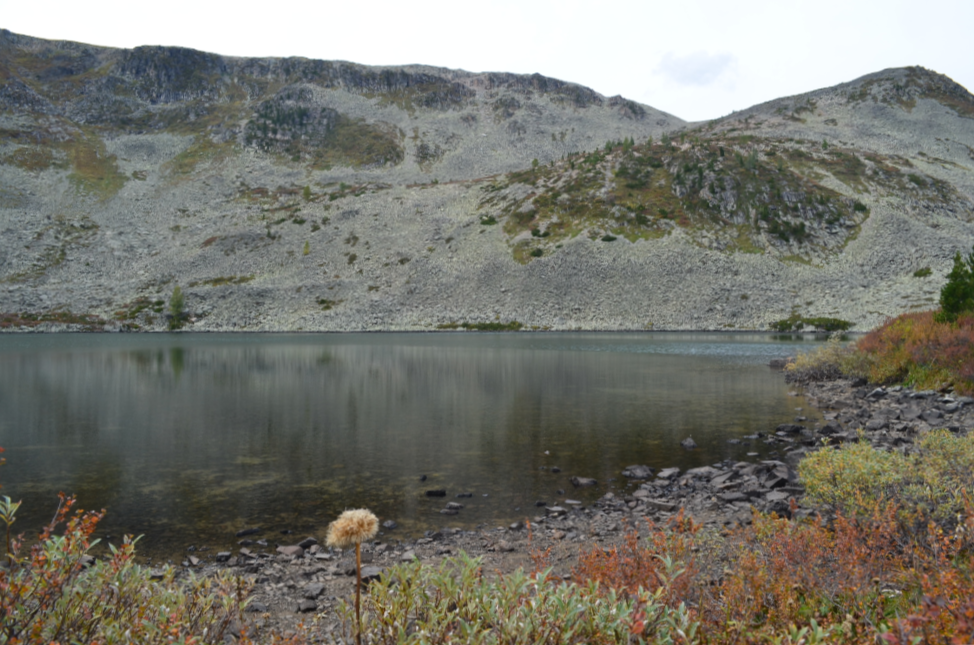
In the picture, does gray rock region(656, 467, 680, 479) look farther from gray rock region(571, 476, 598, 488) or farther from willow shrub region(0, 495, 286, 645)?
willow shrub region(0, 495, 286, 645)

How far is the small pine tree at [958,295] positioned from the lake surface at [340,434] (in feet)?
34.5

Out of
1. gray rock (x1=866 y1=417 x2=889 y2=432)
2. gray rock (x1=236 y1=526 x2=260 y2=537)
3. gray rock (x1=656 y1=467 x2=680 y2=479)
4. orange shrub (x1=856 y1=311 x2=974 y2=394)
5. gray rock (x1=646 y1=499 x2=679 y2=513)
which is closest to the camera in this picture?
gray rock (x1=236 y1=526 x2=260 y2=537)

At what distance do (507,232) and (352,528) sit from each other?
107550 millimetres

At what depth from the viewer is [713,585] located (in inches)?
298

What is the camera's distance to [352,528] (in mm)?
4895

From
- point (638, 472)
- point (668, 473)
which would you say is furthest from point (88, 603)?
point (668, 473)

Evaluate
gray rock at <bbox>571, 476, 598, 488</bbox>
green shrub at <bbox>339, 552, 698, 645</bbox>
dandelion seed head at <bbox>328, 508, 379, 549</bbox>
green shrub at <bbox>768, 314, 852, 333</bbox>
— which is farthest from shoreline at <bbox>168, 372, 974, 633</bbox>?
green shrub at <bbox>768, 314, 852, 333</bbox>

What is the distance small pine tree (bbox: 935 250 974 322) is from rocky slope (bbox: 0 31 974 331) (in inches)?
2184

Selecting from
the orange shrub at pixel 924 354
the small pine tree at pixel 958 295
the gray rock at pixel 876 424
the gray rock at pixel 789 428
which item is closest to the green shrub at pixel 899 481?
the gray rock at pixel 876 424

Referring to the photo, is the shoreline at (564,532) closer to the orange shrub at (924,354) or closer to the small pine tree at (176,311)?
the orange shrub at (924,354)

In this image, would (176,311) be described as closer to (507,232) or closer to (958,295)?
(507,232)

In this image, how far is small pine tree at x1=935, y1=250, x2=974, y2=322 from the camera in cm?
3200

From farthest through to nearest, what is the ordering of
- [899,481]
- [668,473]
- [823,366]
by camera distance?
[823,366] < [668,473] < [899,481]

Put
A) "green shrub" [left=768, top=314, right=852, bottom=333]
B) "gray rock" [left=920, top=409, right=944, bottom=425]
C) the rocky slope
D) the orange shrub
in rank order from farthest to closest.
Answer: the rocky slope → "green shrub" [left=768, top=314, right=852, bottom=333] → the orange shrub → "gray rock" [left=920, top=409, right=944, bottom=425]
